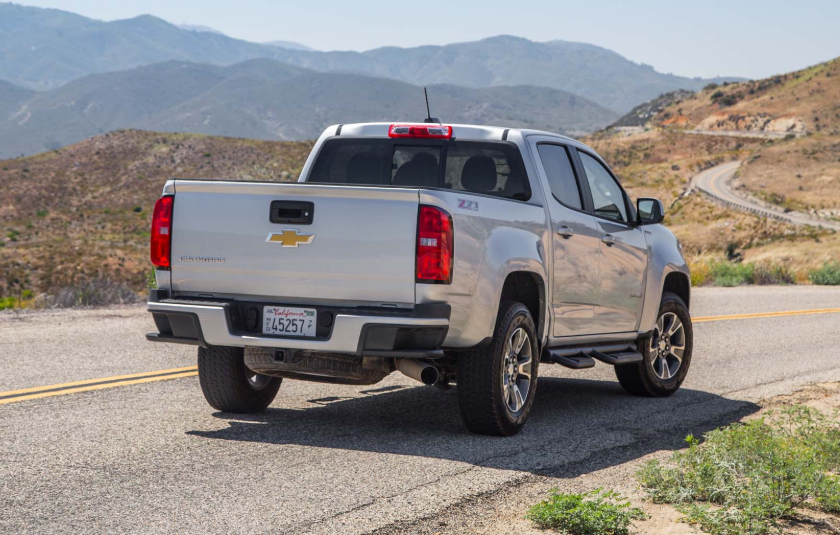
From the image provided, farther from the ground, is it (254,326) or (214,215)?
(214,215)

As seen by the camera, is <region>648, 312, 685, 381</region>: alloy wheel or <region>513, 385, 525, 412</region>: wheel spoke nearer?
<region>513, 385, 525, 412</region>: wheel spoke

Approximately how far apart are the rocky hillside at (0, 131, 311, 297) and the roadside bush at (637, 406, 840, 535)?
43.5m

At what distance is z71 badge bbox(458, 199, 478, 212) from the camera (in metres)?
5.71

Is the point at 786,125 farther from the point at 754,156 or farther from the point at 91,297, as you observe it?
the point at 91,297

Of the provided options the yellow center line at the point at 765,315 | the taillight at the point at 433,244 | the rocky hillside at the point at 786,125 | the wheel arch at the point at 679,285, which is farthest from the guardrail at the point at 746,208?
the taillight at the point at 433,244

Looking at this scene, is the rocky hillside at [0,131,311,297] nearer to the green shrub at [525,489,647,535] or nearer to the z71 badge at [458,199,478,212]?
the z71 badge at [458,199,478,212]

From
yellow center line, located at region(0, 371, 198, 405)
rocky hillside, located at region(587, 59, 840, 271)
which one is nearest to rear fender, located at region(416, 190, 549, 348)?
yellow center line, located at region(0, 371, 198, 405)

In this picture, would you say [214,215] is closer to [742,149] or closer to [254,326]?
[254,326]

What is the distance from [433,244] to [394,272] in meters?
0.29

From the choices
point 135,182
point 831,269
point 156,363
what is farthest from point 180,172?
point 156,363

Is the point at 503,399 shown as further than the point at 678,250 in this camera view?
No

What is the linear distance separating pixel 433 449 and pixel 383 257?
1.26 m

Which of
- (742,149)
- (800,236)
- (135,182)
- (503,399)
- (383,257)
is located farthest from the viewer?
(742,149)

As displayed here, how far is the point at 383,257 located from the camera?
5.61 m
